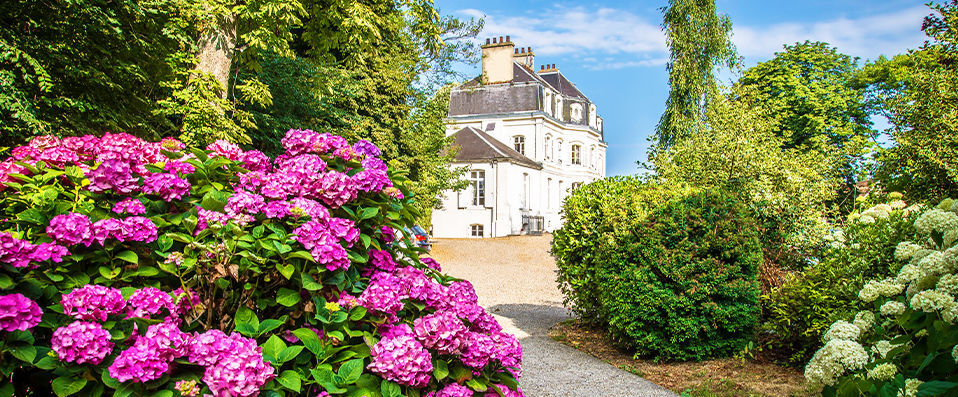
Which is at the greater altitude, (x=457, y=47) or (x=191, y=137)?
(x=457, y=47)

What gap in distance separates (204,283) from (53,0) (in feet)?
26.3

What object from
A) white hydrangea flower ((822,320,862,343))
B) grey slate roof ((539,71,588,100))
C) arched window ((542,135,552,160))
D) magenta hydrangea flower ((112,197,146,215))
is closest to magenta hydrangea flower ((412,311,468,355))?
magenta hydrangea flower ((112,197,146,215))

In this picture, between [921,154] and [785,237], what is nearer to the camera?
[921,154]

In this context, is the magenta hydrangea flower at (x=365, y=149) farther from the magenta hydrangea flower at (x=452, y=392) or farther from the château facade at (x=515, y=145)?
the château facade at (x=515, y=145)

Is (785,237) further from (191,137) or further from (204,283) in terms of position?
(191,137)

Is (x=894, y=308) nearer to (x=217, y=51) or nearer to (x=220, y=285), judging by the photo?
(x=220, y=285)

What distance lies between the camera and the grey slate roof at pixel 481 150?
102ft

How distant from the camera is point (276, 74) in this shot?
44.6ft

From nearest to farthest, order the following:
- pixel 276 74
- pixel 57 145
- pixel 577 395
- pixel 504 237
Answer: pixel 57 145 < pixel 577 395 < pixel 276 74 < pixel 504 237

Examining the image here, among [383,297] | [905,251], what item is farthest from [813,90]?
[383,297]

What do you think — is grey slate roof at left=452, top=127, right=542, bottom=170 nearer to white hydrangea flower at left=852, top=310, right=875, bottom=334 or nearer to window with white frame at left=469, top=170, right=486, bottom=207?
window with white frame at left=469, top=170, right=486, bottom=207

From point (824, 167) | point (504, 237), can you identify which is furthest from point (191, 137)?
point (504, 237)

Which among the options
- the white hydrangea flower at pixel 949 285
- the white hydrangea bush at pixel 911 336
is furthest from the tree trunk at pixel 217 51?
the white hydrangea flower at pixel 949 285

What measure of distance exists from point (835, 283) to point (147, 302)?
5884mm
